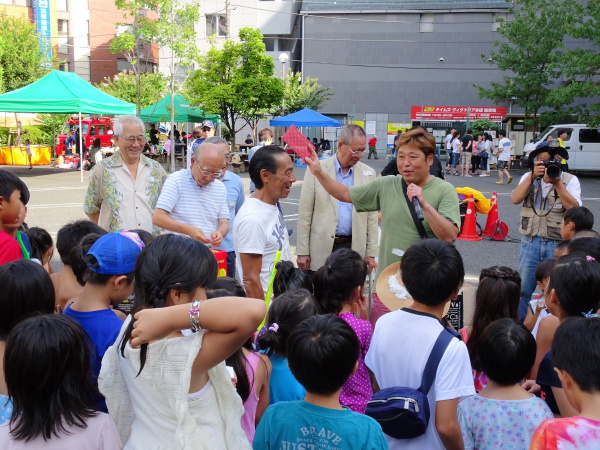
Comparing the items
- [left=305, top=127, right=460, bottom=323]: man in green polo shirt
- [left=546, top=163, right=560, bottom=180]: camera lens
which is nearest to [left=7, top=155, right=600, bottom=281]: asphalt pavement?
[left=546, top=163, right=560, bottom=180]: camera lens

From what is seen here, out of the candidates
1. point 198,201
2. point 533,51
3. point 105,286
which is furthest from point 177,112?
point 105,286

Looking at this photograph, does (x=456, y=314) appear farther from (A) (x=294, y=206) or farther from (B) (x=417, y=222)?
(A) (x=294, y=206)

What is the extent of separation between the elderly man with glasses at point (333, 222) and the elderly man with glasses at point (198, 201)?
70cm

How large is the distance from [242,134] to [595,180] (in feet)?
88.0

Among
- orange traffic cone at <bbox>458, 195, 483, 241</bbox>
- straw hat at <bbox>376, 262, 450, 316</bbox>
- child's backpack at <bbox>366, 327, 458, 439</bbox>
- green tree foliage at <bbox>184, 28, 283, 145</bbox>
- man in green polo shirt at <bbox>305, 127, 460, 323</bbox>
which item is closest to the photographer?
child's backpack at <bbox>366, 327, 458, 439</bbox>

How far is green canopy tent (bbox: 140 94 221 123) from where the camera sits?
2448 cm

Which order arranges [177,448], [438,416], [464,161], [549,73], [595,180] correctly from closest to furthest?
[177,448] → [438,416] → [595,180] → [464,161] → [549,73]

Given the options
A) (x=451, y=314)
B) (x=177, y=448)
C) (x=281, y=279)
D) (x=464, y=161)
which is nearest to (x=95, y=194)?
(x=281, y=279)

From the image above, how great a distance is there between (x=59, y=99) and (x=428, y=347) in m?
18.3

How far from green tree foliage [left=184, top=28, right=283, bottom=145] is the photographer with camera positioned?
19.6m

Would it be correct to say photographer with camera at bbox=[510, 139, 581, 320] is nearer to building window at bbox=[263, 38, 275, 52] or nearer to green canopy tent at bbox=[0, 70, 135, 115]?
green canopy tent at bbox=[0, 70, 135, 115]

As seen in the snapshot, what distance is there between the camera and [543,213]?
5055mm

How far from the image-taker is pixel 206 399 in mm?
1978

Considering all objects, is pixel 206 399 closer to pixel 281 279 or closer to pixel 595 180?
pixel 281 279
